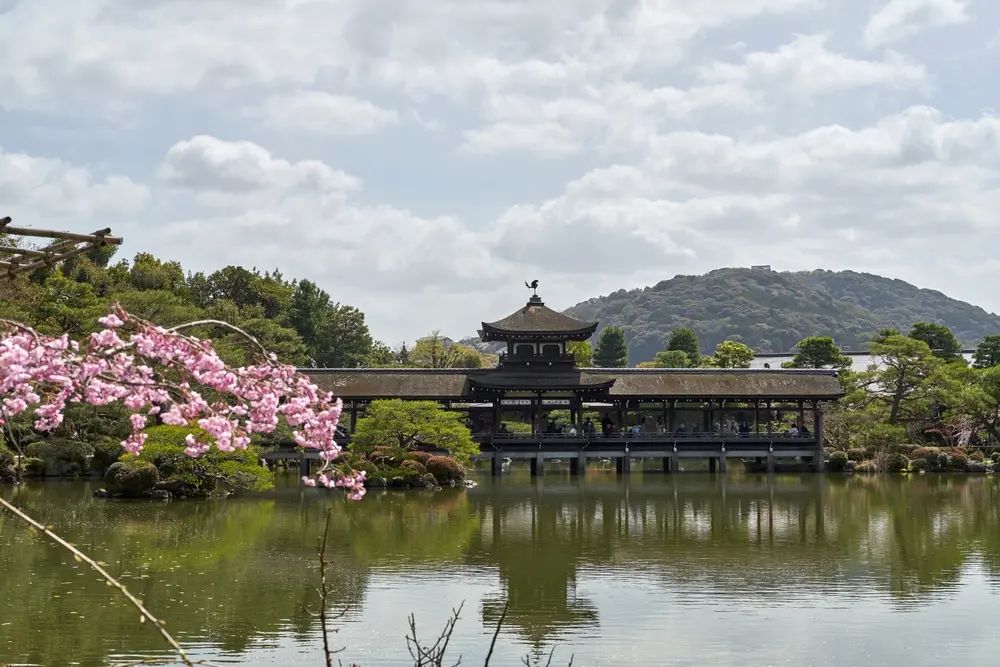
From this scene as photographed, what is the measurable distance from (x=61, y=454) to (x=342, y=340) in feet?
109

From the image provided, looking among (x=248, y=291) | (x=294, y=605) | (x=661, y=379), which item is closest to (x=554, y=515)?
(x=294, y=605)

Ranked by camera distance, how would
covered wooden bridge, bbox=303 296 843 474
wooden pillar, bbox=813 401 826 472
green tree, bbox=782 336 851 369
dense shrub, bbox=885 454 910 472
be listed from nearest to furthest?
dense shrub, bbox=885 454 910 472 → covered wooden bridge, bbox=303 296 843 474 → wooden pillar, bbox=813 401 826 472 → green tree, bbox=782 336 851 369

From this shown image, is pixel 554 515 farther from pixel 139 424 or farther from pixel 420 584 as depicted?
pixel 139 424

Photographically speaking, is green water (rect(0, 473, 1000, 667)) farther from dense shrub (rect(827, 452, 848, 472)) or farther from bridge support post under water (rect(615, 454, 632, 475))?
bridge support post under water (rect(615, 454, 632, 475))

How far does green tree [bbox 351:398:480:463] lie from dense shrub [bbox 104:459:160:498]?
22.4 feet

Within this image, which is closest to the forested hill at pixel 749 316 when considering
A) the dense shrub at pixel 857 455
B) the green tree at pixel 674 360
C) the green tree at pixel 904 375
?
the green tree at pixel 674 360

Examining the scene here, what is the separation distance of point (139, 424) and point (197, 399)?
83cm

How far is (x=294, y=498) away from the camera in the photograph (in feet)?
92.4

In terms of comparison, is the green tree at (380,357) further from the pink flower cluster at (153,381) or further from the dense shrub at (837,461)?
the pink flower cluster at (153,381)

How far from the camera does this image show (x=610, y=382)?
3809 cm

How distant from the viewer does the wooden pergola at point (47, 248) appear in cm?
547

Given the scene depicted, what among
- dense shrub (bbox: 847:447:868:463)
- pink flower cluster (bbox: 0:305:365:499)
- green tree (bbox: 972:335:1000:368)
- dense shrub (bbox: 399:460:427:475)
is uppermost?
green tree (bbox: 972:335:1000:368)

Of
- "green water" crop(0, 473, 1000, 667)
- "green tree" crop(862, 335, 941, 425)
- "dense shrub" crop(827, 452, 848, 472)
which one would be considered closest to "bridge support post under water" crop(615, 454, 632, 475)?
"dense shrub" crop(827, 452, 848, 472)

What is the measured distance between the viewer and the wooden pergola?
17.9ft
